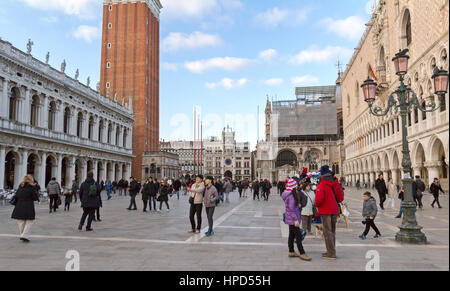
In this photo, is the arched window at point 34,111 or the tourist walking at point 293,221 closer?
the tourist walking at point 293,221

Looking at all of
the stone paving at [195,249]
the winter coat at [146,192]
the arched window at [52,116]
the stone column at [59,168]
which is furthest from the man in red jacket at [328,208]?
the arched window at [52,116]

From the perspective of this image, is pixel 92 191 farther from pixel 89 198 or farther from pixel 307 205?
pixel 307 205

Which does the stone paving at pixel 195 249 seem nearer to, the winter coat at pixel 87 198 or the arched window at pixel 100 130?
the winter coat at pixel 87 198

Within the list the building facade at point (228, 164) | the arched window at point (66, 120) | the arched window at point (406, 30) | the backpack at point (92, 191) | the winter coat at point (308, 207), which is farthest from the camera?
the building facade at point (228, 164)

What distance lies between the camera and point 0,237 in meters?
8.52

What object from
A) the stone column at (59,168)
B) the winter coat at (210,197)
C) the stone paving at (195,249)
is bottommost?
the stone paving at (195,249)

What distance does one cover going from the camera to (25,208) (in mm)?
8211

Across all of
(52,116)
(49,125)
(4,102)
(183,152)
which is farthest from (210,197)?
(183,152)

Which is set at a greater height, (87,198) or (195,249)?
(87,198)

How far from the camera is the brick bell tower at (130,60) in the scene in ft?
194

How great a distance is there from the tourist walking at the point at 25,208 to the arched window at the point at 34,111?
25177mm

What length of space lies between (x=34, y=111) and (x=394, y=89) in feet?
110

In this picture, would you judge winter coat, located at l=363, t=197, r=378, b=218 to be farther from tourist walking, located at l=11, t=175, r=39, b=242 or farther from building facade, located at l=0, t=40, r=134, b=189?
building facade, located at l=0, t=40, r=134, b=189
